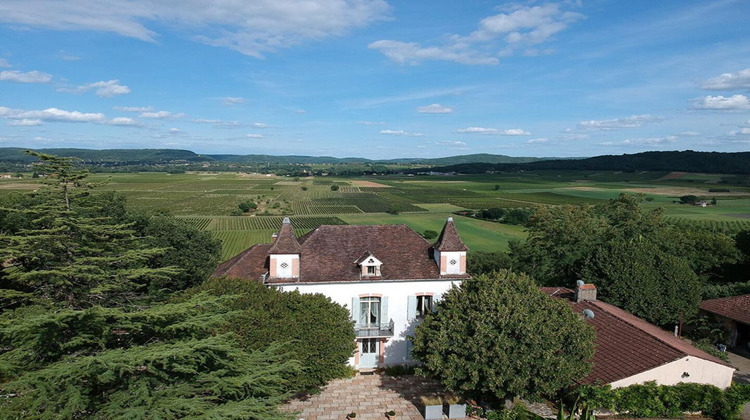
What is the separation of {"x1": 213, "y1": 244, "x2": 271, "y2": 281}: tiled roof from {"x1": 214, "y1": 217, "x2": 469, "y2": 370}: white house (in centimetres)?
7

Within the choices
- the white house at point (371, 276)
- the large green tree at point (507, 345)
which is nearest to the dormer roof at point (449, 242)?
the white house at point (371, 276)

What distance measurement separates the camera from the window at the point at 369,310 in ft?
97.6

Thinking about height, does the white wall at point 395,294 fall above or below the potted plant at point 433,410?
above

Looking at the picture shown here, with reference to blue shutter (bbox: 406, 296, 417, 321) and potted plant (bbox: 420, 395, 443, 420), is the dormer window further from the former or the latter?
potted plant (bbox: 420, 395, 443, 420)

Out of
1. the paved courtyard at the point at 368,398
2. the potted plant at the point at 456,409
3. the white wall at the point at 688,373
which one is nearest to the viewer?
the white wall at the point at 688,373

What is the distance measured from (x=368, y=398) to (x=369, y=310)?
5.80 meters

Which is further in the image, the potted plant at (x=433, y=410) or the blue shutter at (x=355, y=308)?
the blue shutter at (x=355, y=308)

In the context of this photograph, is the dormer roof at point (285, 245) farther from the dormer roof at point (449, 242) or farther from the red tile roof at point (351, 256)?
the dormer roof at point (449, 242)

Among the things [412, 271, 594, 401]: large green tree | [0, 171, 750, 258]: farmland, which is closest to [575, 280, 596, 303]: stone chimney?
[412, 271, 594, 401]: large green tree

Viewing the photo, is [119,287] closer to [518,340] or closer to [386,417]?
[386,417]

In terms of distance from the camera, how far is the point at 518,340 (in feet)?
70.9

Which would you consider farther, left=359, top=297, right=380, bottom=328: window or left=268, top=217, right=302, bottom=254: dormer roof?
left=359, top=297, right=380, bottom=328: window

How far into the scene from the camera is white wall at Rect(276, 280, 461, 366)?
29.3 meters

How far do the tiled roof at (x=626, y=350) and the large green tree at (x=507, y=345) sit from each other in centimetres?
203
